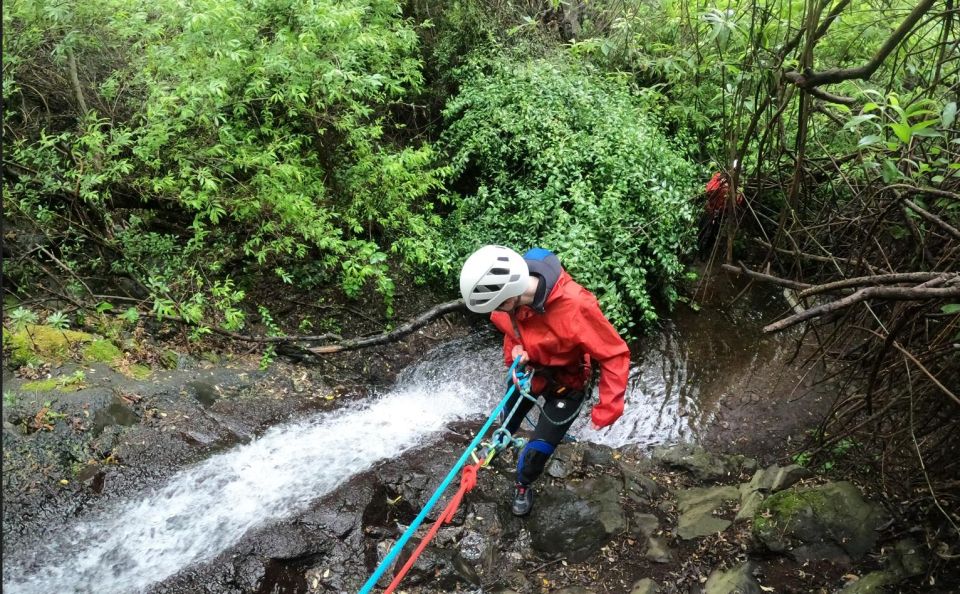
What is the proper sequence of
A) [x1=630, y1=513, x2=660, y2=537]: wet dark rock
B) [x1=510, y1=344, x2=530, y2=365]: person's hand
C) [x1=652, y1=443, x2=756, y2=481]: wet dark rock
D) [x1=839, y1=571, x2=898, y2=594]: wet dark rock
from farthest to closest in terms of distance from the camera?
1. [x1=652, y1=443, x2=756, y2=481]: wet dark rock
2. [x1=630, y1=513, x2=660, y2=537]: wet dark rock
3. [x1=510, y1=344, x2=530, y2=365]: person's hand
4. [x1=839, y1=571, x2=898, y2=594]: wet dark rock

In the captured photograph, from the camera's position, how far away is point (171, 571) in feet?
12.4

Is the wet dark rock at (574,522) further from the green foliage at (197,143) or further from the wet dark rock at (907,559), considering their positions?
the green foliage at (197,143)

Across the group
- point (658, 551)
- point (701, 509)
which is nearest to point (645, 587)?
point (658, 551)

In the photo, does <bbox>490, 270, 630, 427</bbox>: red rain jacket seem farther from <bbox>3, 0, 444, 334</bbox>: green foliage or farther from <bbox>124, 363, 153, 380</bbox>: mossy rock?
<bbox>124, 363, 153, 380</bbox>: mossy rock

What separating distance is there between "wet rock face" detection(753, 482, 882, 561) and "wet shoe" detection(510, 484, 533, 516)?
1.59 m

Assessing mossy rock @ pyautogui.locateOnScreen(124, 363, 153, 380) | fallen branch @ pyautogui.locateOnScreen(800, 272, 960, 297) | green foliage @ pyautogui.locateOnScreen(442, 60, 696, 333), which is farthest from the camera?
green foliage @ pyautogui.locateOnScreen(442, 60, 696, 333)

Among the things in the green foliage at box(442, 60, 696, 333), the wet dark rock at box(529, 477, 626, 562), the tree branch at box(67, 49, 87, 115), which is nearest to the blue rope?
the wet dark rock at box(529, 477, 626, 562)

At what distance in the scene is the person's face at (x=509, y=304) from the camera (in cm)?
359

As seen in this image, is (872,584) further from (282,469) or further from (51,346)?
(51,346)

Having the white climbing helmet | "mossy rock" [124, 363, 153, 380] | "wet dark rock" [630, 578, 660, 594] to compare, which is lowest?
"wet dark rock" [630, 578, 660, 594]

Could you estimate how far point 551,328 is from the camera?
370cm

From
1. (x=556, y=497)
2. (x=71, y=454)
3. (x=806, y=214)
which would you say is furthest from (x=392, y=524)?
(x=806, y=214)

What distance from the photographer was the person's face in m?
3.59

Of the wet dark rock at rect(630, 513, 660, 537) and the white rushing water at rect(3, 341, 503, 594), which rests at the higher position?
the white rushing water at rect(3, 341, 503, 594)
